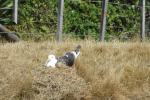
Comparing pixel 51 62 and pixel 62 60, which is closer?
pixel 51 62

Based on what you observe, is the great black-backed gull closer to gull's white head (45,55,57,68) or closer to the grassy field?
gull's white head (45,55,57,68)

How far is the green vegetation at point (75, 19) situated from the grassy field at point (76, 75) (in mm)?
2754

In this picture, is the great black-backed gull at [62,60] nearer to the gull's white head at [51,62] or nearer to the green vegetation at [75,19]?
the gull's white head at [51,62]

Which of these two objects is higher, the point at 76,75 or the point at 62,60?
the point at 62,60

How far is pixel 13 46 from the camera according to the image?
9.66m

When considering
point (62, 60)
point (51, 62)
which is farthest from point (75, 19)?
point (51, 62)

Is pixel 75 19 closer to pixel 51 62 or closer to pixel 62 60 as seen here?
pixel 62 60

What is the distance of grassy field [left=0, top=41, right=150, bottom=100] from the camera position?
25.0 ft

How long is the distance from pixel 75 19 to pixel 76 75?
581 centimetres

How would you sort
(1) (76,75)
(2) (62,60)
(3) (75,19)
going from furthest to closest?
(3) (75,19), (2) (62,60), (1) (76,75)

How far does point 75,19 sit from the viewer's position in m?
13.7

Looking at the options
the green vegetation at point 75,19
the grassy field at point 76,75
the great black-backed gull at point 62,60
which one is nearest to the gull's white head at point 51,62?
the great black-backed gull at point 62,60

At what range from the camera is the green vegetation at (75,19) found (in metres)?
12.9

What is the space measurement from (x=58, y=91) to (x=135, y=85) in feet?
4.43
